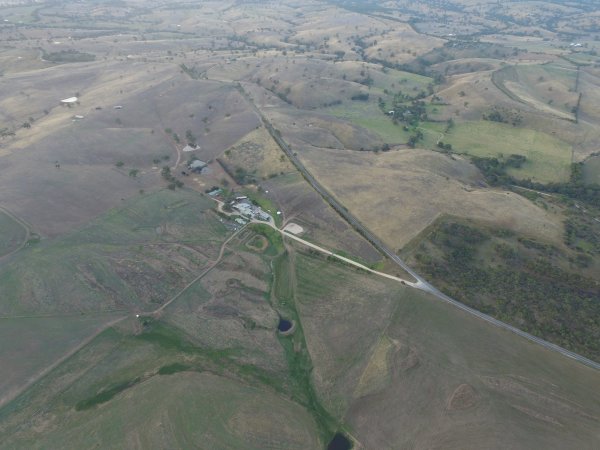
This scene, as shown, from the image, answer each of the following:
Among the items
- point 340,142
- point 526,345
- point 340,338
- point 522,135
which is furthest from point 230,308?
point 522,135

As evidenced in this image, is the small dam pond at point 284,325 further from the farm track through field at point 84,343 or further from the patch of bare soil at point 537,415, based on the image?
the patch of bare soil at point 537,415

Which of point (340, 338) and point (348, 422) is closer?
point (348, 422)

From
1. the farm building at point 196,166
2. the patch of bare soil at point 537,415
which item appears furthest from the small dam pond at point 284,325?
the farm building at point 196,166

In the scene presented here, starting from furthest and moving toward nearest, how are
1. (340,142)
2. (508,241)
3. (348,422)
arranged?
(340,142) → (508,241) → (348,422)

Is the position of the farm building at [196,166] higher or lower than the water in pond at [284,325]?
higher

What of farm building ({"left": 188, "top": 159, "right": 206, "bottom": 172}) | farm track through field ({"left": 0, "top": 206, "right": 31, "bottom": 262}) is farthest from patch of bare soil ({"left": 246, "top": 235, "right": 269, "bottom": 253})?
farm track through field ({"left": 0, "top": 206, "right": 31, "bottom": 262})

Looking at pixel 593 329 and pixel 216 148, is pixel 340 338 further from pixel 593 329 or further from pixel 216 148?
pixel 216 148
